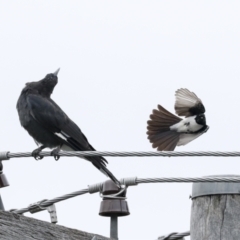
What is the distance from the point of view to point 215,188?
10.9ft

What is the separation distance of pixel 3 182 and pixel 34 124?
9.05 feet

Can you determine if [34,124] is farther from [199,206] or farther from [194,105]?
[194,105]

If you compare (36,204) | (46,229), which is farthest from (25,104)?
(46,229)

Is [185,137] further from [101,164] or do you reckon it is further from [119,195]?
[119,195]

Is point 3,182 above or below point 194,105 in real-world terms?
below

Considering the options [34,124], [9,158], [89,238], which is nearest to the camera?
[89,238]

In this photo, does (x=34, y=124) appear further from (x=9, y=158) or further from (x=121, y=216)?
(x=121, y=216)

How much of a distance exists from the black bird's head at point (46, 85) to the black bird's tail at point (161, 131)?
10.7ft

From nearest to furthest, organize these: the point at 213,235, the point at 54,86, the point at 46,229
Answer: the point at 46,229
the point at 213,235
the point at 54,86

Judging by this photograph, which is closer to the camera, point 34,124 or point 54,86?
point 34,124

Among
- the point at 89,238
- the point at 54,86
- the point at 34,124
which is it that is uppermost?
the point at 54,86

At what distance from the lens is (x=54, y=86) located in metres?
6.77

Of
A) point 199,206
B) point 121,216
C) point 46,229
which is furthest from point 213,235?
point 46,229

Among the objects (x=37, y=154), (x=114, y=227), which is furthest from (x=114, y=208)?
(x=37, y=154)
